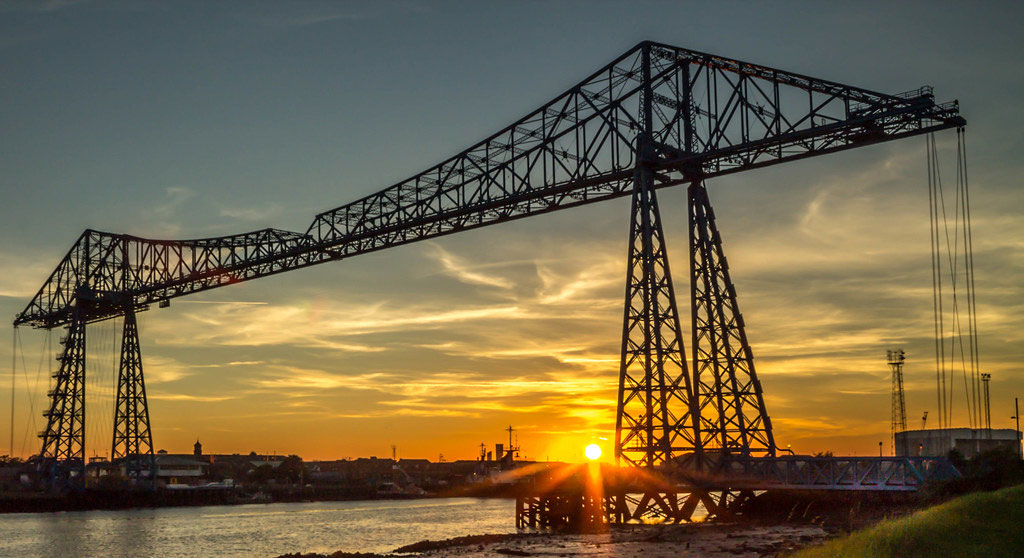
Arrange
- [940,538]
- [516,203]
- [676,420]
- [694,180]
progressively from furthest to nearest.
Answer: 1. [516,203]
2. [694,180]
3. [676,420]
4. [940,538]

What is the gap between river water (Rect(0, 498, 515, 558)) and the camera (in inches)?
2419

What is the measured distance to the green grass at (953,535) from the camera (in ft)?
85.2

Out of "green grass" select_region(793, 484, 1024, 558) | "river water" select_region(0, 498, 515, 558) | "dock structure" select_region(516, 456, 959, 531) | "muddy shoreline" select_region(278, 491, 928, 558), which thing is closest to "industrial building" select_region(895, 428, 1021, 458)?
"muddy shoreline" select_region(278, 491, 928, 558)

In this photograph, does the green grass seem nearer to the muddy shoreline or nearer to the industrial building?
the muddy shoreline

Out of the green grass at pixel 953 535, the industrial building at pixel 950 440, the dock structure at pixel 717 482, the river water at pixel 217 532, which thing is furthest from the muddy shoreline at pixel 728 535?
the industrial building at pixel 950 440

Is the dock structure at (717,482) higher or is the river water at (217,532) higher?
the dock structure at (717,482)

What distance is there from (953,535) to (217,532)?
207 ft

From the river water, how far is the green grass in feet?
112

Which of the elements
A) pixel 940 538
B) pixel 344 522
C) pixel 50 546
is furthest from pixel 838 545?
pixel 344 522

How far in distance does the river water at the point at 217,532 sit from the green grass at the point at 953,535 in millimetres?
34037

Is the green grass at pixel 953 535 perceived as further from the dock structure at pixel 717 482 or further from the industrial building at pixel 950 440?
the industrial building at pixel 950 440

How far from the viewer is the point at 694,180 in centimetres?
5209

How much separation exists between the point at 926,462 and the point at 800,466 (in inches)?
246

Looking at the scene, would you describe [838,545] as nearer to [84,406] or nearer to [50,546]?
[50,546]
